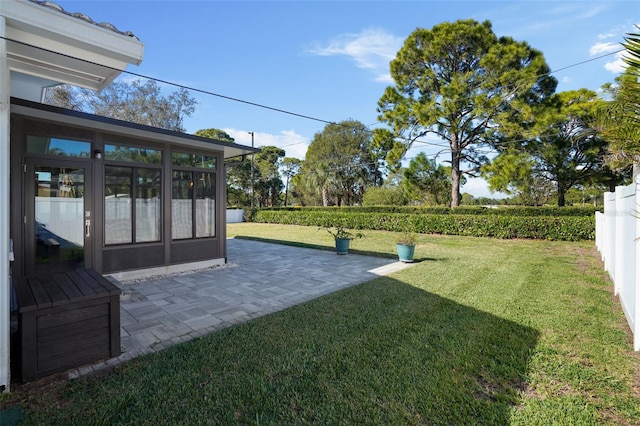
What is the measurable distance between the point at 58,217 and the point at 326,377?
4845mm

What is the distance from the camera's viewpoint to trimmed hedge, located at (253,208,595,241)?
9.87 metres

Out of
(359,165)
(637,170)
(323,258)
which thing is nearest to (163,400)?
(637,170)

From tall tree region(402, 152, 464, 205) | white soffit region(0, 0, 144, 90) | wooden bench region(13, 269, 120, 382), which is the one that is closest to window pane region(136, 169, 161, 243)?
white soffit region(0, 0, 144, 90)

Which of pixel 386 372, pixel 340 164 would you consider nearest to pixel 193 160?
pixel 386 372

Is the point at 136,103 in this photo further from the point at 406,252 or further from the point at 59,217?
the point at 406,252

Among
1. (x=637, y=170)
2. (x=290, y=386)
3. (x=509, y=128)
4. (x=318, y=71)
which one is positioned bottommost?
(x=290, y=386)

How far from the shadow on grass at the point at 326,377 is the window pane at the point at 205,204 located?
138 inches

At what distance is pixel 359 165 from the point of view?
26.2 m

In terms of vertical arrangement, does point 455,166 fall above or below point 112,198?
above

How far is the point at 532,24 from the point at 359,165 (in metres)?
19.2

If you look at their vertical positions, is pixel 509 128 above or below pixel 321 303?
above

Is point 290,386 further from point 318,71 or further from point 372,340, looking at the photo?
point 318,71

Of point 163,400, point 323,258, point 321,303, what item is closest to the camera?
point 163,400

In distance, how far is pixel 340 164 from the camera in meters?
26.3
